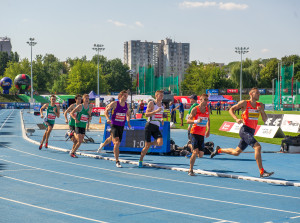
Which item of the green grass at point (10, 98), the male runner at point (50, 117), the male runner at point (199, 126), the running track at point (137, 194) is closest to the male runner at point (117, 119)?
the running track at point (137, 194)

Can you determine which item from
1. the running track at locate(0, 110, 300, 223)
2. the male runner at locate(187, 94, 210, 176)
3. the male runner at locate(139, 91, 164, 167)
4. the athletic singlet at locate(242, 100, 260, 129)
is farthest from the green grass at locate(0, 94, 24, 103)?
the athletic singlet at locate(242, 100, 260, 129)

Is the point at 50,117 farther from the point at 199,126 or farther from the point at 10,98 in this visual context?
the point at 10,98

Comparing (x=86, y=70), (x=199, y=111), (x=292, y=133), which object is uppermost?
(x=86, y=70)

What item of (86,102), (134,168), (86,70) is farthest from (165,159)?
(86,70)

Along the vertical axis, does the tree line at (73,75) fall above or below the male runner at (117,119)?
above

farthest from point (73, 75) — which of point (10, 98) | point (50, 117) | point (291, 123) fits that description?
point (50, 117)

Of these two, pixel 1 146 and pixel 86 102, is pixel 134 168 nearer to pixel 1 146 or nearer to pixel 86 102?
pixel 86 102

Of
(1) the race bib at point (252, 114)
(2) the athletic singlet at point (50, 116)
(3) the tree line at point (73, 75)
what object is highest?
(3) the tree line at point (73, 75)

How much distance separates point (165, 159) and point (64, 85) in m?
123

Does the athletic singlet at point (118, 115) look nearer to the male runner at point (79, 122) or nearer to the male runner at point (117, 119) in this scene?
the male runner at point (117, 119)

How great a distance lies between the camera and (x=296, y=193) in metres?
8.26

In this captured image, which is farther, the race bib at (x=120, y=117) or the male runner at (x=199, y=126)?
the race bib at (x=120, y=117)

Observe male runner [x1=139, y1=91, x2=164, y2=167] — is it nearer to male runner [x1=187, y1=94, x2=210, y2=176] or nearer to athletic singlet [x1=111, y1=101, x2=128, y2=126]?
athletic singlet [x1=111, y1=101, x2=128, y2=126]

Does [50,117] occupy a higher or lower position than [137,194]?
higher
